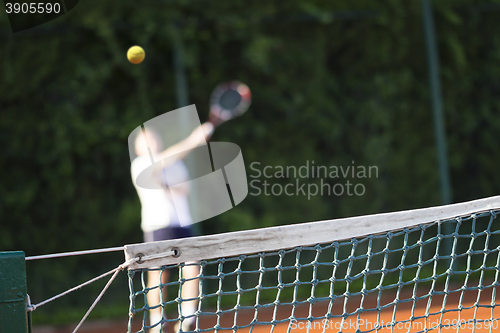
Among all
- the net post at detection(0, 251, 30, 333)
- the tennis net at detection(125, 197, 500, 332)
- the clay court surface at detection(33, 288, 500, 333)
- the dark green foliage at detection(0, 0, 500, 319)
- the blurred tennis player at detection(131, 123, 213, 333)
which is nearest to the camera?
the net post at detection(0, 251, 30, 333)

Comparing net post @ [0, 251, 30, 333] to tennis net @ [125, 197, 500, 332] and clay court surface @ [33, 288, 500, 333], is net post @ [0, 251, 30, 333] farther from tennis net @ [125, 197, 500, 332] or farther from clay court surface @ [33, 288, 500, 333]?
clay court surface @ [33, 288, 500, 333]

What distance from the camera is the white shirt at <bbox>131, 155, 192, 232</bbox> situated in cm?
295

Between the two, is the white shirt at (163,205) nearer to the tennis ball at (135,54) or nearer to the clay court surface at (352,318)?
the clay court surface at (352,318)

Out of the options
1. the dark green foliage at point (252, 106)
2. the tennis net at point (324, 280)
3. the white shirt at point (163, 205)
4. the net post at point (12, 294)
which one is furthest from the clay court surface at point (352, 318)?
the net post at point (12, 294)

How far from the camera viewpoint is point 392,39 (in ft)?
18.7

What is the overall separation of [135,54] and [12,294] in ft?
11.6

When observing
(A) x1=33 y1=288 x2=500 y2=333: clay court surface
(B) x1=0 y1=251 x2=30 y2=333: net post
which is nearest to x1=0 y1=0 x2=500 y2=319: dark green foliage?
(A) x1=33 y1=288 x2=500 y2=333: clay court surface

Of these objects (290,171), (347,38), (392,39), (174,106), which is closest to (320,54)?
(347,38)

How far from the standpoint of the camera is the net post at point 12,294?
1.52 m

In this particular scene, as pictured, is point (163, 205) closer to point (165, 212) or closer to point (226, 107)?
point (165, 212)

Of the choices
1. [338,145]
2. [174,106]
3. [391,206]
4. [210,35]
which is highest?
[210,35]

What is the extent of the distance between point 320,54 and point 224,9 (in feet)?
3.61

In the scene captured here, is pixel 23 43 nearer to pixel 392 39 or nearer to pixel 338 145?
pixel 338 145

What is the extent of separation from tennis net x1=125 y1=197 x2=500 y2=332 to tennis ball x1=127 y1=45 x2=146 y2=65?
1.94 m
